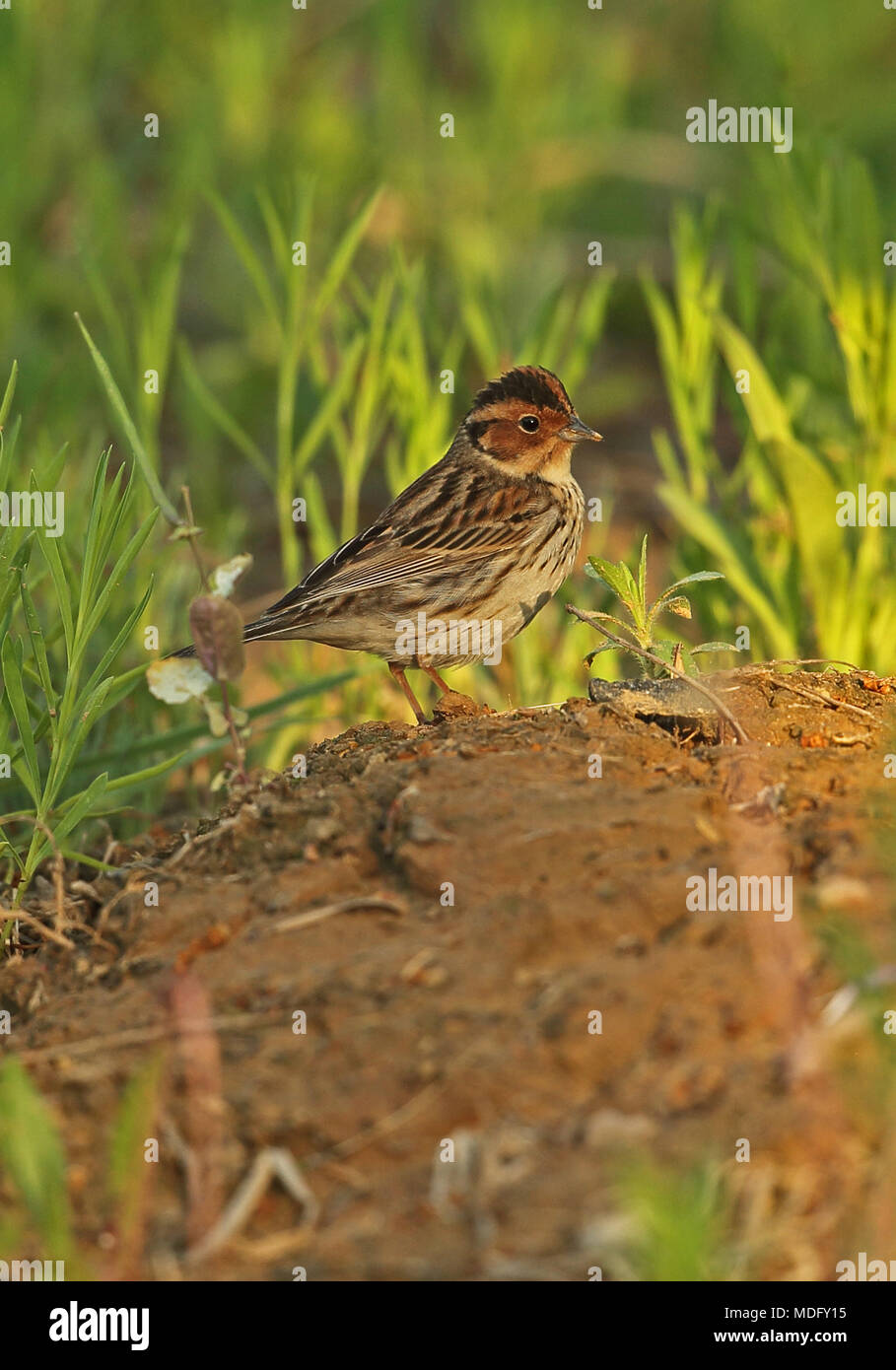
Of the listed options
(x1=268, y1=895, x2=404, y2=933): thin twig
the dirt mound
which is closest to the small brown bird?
the dirt mound

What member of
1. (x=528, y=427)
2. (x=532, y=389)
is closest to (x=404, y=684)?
(x=528, y=427)

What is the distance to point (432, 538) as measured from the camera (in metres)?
5.93

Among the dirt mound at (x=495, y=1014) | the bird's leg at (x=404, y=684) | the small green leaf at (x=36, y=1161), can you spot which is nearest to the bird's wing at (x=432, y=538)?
the bird's leg at (x=404, y=684)

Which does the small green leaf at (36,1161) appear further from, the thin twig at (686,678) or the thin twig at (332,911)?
the thin twig at (686,678)

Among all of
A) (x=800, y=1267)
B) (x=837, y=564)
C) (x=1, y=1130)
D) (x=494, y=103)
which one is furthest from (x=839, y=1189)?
(x=494, y=103)

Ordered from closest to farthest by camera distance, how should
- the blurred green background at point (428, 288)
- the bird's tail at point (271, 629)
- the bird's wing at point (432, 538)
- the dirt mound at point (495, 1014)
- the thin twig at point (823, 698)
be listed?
the dirt mound at point (495, 1014), the thin twig at point (823, 698), the bird's tail at point (271, 629), the bird's wing at point (432, 538), the blurred green background at point (428, 288)

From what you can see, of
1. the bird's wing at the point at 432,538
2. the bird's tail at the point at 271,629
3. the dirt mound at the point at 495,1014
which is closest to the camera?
the dirt mound at the point at 495,1014

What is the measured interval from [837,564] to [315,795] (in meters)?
3.02

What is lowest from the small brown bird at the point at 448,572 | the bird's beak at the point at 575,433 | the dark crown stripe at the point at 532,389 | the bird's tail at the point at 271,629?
the bird's tail at the point at 271,629

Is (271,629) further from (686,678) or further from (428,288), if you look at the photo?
(428,288)

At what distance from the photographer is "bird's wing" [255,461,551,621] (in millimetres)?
5809

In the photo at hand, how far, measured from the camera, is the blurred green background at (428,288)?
21.1 feet

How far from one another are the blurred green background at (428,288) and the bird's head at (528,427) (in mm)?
425

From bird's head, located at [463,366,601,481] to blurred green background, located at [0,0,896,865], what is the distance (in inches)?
16.7
